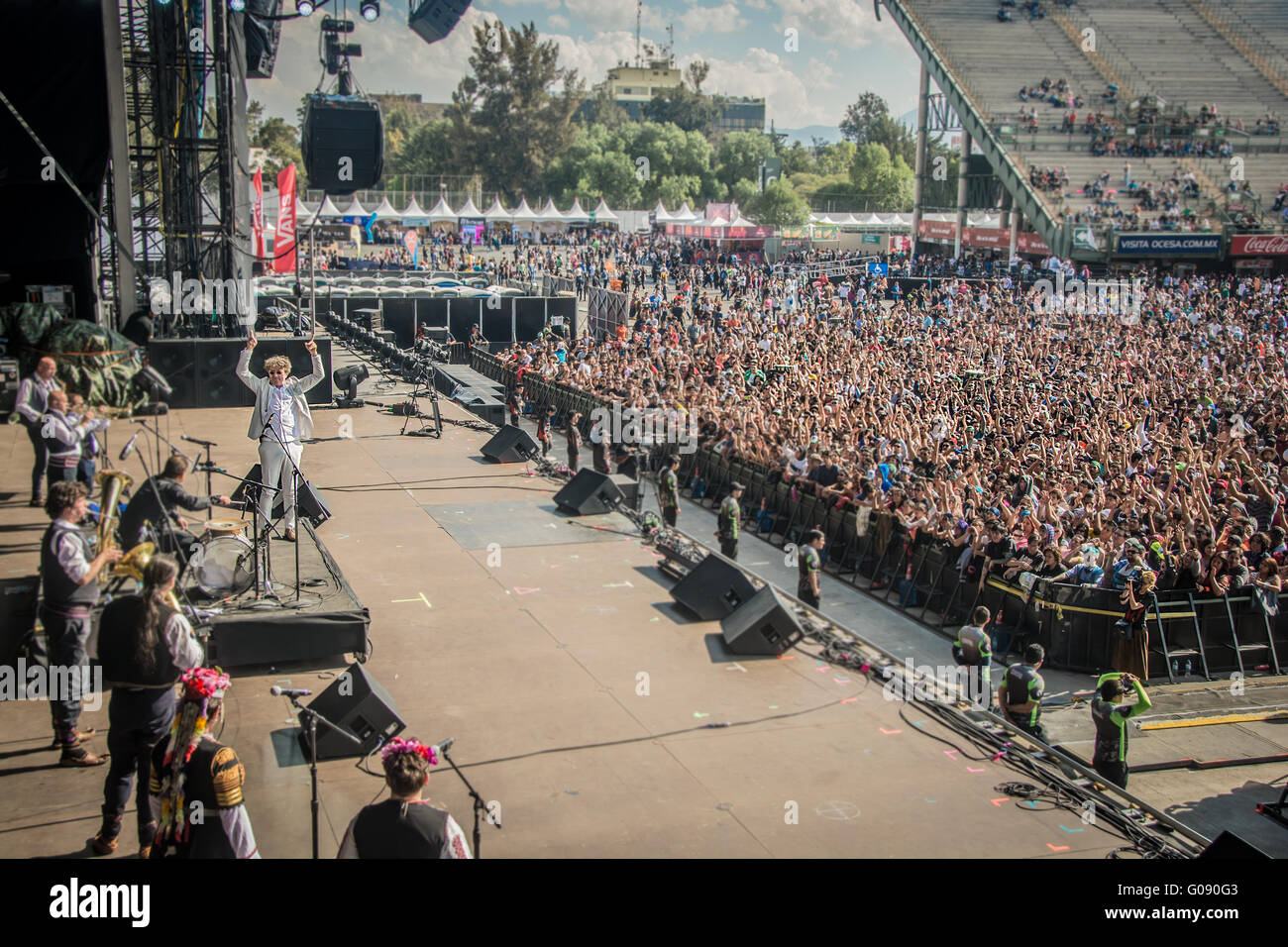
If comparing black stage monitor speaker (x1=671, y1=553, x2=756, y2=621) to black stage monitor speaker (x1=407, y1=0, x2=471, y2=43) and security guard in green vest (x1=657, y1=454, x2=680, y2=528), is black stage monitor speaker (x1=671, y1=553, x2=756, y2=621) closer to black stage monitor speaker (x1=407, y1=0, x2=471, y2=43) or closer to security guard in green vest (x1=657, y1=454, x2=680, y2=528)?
security guard in green vest (x1=657, y1=454, x2=680, y2=528)

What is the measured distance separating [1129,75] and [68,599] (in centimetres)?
6282

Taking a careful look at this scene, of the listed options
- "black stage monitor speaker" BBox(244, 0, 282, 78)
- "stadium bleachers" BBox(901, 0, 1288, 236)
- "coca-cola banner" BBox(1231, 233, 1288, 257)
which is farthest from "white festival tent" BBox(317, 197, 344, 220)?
"coca-cola banner" BBox(1231, 233, 1288, 257)

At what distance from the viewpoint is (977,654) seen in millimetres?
10195

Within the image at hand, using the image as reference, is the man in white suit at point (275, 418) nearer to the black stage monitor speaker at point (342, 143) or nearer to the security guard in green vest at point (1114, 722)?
the security guard in green vest at point (1114, 722)

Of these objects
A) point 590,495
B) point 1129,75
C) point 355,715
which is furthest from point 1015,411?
point 1129,75

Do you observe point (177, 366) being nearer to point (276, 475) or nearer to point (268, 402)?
point (276, 475)

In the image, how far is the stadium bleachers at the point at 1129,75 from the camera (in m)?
50.6

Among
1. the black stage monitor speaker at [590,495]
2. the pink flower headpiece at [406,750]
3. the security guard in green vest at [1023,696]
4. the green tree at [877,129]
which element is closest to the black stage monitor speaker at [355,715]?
the pink flower headpiece at [406,750]

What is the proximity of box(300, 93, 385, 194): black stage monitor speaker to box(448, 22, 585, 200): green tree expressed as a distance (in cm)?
8144

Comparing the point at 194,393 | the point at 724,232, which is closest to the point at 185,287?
the point at 194,393

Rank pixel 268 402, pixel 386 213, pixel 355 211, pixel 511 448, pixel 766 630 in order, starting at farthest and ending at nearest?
pixel 386 213 → pixel 355 211 → pixel 511 448 → pixel 268 402 → pixel 766 630

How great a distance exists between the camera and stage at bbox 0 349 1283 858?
6020 mm
